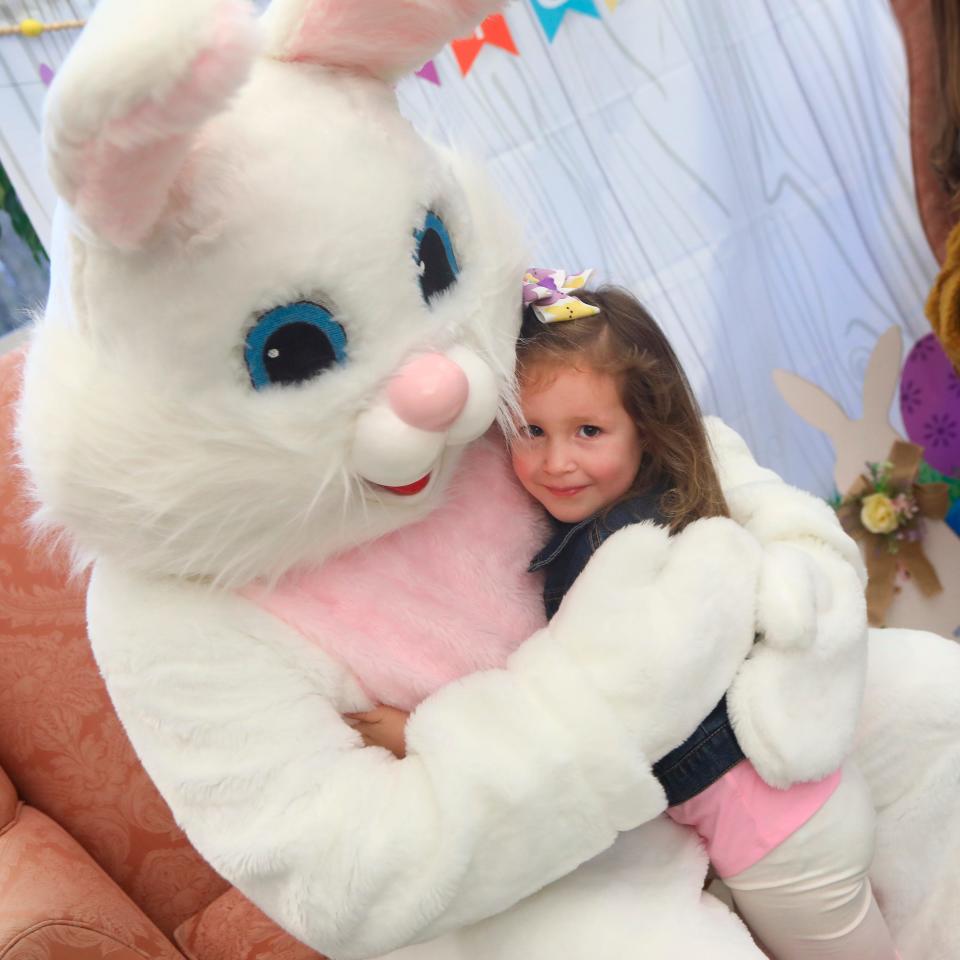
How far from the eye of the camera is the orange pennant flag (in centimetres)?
152

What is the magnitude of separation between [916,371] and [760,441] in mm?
391

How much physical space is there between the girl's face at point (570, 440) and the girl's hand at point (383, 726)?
11.5 inches

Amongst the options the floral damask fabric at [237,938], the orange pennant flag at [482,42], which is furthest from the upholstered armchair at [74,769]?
the orange pennant flag at [482,42]

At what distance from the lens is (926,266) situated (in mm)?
1942

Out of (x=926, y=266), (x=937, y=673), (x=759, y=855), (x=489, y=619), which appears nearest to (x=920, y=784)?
(x=937, y=673)

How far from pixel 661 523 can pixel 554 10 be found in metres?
1.05

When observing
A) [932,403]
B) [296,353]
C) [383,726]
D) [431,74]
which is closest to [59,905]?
[383,726]

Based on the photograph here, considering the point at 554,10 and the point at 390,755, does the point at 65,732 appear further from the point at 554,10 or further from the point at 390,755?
the point at 554,10

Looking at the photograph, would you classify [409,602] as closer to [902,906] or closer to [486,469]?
[486,469]

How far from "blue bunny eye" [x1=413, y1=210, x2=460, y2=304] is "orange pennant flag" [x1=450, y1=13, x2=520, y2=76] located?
897mm

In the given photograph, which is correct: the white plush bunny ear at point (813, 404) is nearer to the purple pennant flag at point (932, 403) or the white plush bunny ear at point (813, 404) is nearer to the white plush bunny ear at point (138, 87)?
the purple pennant flag at point (932, 403)

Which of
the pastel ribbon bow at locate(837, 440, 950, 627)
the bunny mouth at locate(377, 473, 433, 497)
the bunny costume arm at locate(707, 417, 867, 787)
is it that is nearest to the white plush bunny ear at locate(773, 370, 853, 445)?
the pastel ribbon bow at locate(837, 440, 950, 627)

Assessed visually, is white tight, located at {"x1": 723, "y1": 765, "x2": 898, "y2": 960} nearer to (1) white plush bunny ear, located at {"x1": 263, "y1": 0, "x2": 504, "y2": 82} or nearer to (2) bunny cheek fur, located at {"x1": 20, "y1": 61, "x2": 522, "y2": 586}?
(2) bunny cheek fur, located at {"x1": 20, "y1": 61, "x2": 522, "y2": 586}

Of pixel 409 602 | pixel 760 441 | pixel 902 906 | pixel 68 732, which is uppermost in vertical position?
pixel 409 602
